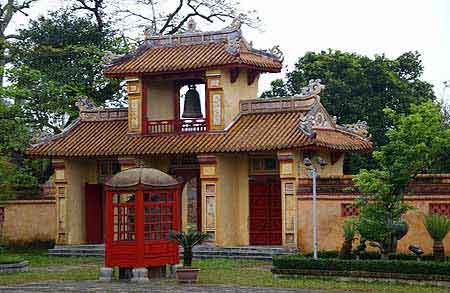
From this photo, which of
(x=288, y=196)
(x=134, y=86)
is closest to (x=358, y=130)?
(x=288, y=196)

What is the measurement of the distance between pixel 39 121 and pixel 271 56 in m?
9.98

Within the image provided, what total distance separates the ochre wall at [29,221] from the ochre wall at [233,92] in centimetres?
798

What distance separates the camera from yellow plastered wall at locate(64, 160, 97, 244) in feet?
113

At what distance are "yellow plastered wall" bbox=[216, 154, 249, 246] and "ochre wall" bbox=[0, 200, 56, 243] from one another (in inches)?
287

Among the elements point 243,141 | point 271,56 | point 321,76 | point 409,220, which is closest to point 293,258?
point 409,220

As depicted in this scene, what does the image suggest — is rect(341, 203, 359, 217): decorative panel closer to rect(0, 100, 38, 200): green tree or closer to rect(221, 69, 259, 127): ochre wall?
rect(221, 69, 259, 127): ochre wall

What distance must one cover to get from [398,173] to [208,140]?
9632mm

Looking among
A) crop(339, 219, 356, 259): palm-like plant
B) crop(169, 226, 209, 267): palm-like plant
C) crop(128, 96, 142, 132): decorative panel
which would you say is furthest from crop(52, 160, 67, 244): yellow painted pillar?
crop(339, 219, 356, 259): palm-like plant

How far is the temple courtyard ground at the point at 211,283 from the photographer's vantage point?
21.0 meters

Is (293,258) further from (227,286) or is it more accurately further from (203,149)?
(203,149)

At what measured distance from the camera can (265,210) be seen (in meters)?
32.0

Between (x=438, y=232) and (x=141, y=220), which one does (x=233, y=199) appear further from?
(x=438, y=232)

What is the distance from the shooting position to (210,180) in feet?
104

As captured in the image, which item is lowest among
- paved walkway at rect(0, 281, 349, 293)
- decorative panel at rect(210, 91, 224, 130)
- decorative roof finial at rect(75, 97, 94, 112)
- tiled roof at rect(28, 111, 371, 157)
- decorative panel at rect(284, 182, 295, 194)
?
paved walkway at rect(0, 281, 349, 293)
